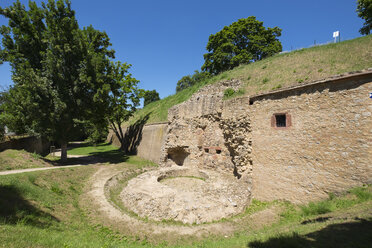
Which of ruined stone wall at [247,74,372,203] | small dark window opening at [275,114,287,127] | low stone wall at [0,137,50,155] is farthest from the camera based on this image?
low stone wall at [0,137,50,155]

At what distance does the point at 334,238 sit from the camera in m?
4.73

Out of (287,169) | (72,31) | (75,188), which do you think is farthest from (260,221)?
(72,31)

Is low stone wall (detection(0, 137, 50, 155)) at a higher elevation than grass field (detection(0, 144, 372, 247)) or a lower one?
higher

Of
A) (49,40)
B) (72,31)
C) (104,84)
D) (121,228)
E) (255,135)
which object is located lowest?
(121,228)

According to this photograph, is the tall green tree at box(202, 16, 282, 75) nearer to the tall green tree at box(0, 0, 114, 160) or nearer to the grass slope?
the tall green tree at box(0, 0, 114, 160)

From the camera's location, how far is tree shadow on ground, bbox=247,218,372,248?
174 inches

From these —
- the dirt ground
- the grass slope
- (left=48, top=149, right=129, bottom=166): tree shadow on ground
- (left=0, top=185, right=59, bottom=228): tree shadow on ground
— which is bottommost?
the dirt ground

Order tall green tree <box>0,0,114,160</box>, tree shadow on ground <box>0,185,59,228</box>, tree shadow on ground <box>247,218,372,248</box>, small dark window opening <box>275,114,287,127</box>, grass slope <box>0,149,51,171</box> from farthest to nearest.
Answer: tall green tree <box>0,0,114,160</box> < grass slope <box>0,149,51,171</box> < small dark window opening <box>275,114,287,127</box> < tree shadow on ground <box>0,185,59,228</box> < tree shadow on ground <box>247,218,372,248</box>

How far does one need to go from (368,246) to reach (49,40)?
22078 millimetres

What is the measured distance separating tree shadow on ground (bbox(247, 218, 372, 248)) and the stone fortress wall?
130 inches

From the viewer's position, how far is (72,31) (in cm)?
1698

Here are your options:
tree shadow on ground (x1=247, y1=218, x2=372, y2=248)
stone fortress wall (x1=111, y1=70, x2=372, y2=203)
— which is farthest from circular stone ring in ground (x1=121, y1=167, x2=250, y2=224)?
tree shadow on ground (x1=247, y1=218, x2=372, y2=248)

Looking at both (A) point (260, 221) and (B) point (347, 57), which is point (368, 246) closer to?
(A) point (260, 221)

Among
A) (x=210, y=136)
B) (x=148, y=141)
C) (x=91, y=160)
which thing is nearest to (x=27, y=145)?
(x=91, y=160)
